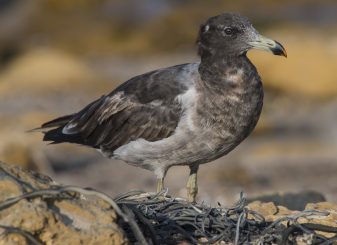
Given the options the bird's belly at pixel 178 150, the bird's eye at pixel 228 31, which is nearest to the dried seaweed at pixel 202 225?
the bird's belly at pixel 178 150

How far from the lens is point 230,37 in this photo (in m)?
8.62

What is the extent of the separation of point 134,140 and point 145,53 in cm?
1944

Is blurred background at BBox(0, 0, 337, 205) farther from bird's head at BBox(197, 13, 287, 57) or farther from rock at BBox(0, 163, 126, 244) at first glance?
rock at BBox(0, 163, 126, 244)

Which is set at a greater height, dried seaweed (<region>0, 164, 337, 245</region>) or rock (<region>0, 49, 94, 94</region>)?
rock (<region>0, 49, 94, 94</region>)

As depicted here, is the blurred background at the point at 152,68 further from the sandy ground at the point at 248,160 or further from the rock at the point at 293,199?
the rock at the point at 293,199

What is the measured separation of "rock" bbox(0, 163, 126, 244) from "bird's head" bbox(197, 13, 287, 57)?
3375 mm

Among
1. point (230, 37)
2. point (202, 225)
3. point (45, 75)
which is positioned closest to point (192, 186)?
point (230, 37)

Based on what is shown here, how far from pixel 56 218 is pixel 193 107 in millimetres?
2998

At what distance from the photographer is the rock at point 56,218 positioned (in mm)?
5285

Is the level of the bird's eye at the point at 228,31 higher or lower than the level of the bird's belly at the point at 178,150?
higher

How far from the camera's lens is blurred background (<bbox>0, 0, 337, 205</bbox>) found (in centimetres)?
1387

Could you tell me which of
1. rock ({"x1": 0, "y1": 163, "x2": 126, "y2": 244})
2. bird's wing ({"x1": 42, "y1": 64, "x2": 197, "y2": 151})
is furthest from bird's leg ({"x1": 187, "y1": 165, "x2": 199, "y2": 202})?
rock ({"x1": 0, "y1": 163, "x2": 126, "y2": 244})

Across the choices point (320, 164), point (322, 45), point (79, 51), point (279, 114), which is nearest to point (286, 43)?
point (322, 45)

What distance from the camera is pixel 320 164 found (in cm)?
Answer: 1498
